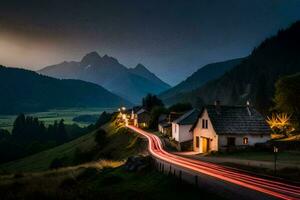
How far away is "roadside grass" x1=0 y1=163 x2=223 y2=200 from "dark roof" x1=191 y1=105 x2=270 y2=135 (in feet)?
90.6

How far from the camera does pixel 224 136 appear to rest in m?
62.7

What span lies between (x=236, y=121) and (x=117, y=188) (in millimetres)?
38841

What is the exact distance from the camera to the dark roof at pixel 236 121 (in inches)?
2507

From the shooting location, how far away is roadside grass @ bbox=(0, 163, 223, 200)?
1052 inches

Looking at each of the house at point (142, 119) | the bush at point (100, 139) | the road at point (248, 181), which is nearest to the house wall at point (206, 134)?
the road at point (248, 181)

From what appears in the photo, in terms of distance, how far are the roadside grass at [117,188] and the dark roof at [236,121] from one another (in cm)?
2760

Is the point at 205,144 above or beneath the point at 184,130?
beneath

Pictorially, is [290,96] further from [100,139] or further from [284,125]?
[100,139]

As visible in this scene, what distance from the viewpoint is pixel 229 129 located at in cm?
6344

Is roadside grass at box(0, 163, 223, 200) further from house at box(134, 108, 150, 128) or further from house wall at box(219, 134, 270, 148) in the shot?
house at box(134, 108, 150, 128)

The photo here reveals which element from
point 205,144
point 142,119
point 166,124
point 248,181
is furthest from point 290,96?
point 142,119

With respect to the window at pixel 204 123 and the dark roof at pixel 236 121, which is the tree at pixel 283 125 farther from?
the window at pixel 204 123

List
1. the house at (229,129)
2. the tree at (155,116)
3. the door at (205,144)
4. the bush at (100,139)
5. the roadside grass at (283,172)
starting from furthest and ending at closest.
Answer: the tree at (155,116), the bush at (100,139), the door at (205,144), the house at (229,129), the roadside grass at (283,172)

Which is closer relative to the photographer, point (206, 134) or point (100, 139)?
point (206, 134)
